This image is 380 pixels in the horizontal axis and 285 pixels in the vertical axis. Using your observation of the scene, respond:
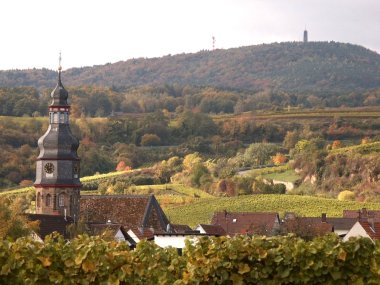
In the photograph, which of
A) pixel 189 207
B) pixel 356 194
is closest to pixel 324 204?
pixel 189 207

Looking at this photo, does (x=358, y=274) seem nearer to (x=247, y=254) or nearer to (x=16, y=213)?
(x=247, y=254)

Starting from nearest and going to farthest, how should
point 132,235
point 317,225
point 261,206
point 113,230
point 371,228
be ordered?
point 371,228, point 113,230, point 132,235, point 317,225, point 261,206

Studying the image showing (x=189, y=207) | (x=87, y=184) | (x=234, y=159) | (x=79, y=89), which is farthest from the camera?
(x=79, y=89)

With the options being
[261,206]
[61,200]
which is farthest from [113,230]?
[261,206]

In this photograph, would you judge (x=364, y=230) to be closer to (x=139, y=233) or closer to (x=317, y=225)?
(x=317, y=225)

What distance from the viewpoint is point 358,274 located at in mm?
25672

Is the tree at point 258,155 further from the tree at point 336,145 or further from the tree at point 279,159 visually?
the tree at point 336,145

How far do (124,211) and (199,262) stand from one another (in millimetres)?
51633

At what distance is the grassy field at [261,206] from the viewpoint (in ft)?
310

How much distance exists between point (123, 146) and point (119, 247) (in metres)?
120

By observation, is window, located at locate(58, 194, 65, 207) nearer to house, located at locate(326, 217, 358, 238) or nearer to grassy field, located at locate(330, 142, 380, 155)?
house, located at locate(326, 217, 358, 238)

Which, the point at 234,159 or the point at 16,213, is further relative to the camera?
the point at 234,159

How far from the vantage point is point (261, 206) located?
99188mm

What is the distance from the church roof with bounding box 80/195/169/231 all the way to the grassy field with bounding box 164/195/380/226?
15170mm
